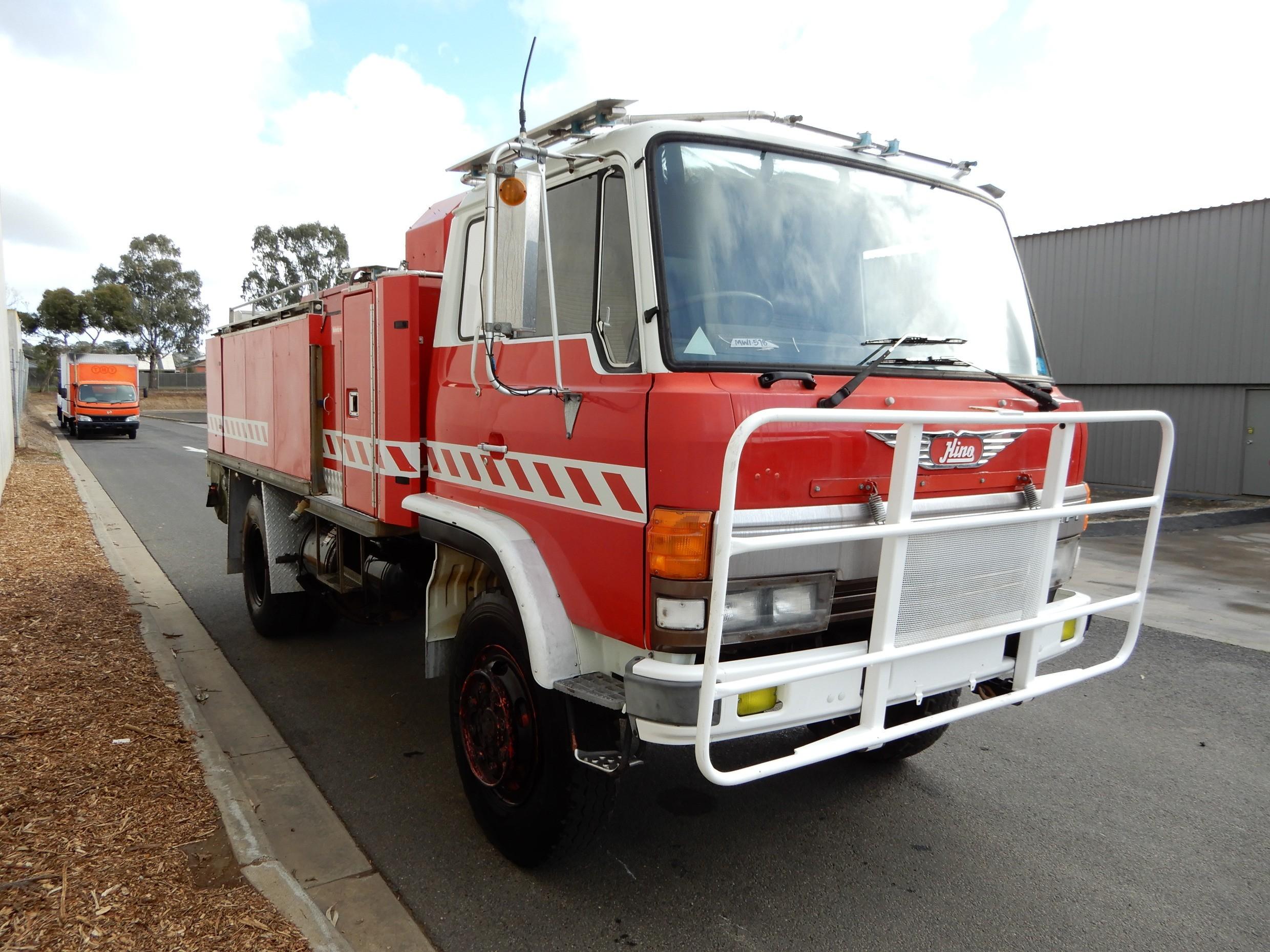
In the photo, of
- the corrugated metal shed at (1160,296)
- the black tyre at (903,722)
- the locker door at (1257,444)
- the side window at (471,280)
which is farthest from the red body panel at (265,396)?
the locker door at (1257,444)

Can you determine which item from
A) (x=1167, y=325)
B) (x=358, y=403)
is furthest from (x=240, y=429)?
(x=1167, y=325)

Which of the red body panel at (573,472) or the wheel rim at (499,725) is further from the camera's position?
the wheel rim at (499,725)

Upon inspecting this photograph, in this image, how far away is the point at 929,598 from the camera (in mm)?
2633

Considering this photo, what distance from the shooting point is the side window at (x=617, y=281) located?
2715 millimetres

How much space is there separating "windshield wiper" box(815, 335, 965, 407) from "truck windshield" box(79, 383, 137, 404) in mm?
30293

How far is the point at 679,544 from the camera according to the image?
7.98 ft

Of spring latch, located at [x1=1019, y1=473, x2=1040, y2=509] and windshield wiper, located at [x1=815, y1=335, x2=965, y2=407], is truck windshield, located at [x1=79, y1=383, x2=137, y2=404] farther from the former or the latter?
spring latch, located at [x1=1019, y1=473, x2=1040, y2=509]

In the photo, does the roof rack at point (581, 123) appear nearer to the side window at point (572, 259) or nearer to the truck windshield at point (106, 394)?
the side window at point (572, 259)

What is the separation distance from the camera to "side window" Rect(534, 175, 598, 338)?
2.91 meters

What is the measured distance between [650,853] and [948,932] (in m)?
1.06

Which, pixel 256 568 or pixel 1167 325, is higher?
pixel 1167 325

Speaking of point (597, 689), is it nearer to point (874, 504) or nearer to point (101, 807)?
point (874, 504)

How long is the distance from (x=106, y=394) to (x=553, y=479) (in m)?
30.0

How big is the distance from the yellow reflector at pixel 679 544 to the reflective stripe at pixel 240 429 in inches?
158
